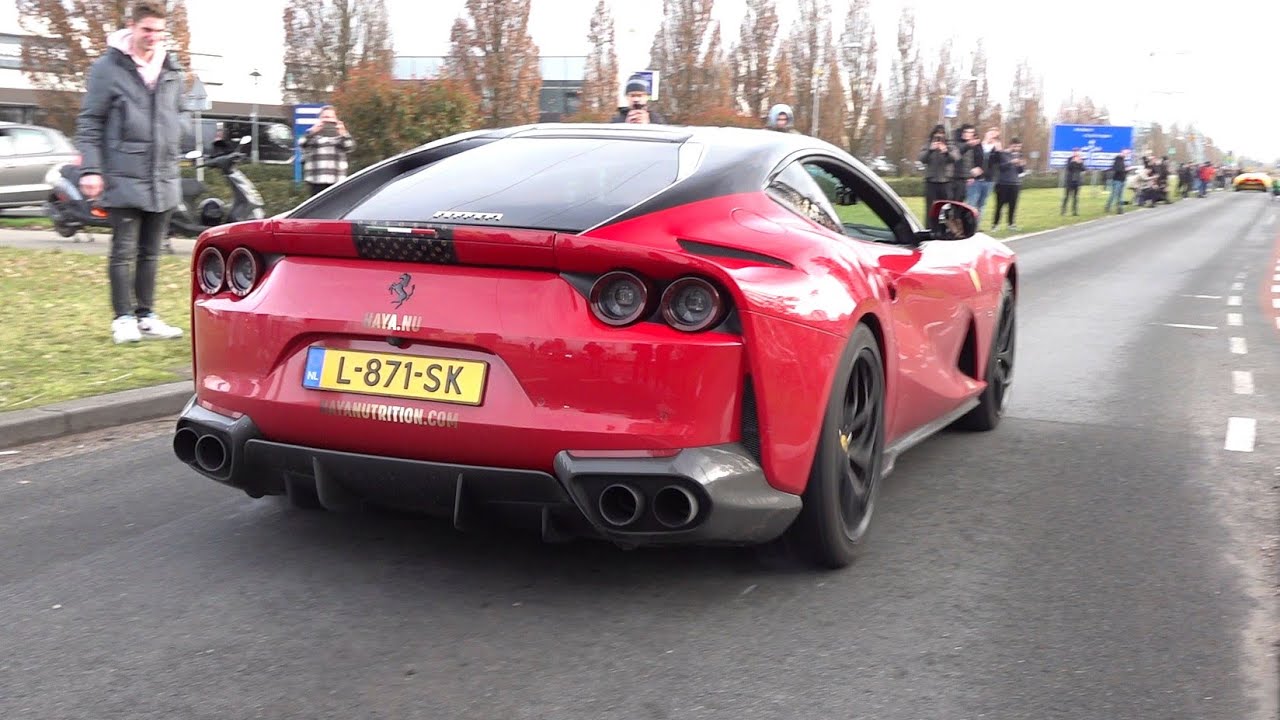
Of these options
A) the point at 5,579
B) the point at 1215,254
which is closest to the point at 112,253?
the point at 5,579

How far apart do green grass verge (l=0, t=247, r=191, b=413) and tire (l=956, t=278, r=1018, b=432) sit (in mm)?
4030

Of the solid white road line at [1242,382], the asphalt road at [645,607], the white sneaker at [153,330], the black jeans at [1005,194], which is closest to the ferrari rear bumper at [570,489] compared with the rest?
the asphalt road at [645,607]

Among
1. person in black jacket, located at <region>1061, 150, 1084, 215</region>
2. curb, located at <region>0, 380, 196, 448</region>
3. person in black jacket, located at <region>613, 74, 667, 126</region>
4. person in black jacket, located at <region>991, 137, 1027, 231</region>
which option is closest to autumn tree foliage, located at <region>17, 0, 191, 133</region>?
person in black jacket, located at <region>991, 137, 1027, 231</region>

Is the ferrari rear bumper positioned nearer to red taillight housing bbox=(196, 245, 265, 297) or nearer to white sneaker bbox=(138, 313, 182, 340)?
red taillight housing bbox=(196, 245, 265, 297)

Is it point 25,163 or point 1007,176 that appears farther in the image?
point 1007,176

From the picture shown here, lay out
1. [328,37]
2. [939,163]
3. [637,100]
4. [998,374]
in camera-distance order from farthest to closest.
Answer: [328,37] < [939,163] < [637,100] < [998,374]

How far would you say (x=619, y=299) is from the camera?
3.64 m

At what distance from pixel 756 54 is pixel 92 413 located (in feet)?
155

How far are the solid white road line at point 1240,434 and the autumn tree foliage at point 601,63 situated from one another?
37.8 metres

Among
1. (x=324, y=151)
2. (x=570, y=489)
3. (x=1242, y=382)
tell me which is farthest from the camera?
(x=324, y=151)

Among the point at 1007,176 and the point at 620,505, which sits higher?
the point at 620,505

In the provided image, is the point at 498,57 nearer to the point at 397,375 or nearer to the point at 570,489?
the point at 397,375

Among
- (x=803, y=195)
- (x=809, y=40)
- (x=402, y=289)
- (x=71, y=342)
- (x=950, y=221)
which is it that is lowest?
(x=71, y=342)

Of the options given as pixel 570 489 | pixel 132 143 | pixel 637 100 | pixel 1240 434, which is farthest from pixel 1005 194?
pixel 570 489
